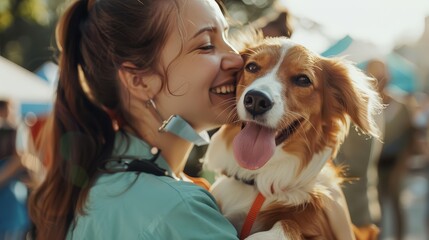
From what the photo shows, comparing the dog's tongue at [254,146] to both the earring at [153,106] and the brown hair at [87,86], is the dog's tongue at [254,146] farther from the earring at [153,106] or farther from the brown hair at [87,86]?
the brown hair at [87,86]

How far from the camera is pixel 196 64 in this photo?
2.04 meters

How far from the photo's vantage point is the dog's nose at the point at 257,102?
6.88 feet

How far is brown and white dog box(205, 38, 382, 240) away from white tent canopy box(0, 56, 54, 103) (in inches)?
195

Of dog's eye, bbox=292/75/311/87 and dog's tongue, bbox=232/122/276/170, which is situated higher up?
dog's eye, bbox=292/75/311/87

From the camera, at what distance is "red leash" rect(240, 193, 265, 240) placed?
2.13 meters

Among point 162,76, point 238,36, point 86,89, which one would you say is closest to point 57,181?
point 86,89

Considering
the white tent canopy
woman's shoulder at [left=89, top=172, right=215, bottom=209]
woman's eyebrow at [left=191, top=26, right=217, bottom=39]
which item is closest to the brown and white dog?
woman's eyebrow at [left=191, top=26, right=217, bottom=39]

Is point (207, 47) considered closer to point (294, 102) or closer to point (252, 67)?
point (252, 67)

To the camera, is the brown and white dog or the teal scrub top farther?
the brown and white dog

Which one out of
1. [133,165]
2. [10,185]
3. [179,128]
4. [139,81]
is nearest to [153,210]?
[133,165]

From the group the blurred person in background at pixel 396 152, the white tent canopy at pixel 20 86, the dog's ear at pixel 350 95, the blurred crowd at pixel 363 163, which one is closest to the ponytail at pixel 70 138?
the dog's ear at pixel 350 95

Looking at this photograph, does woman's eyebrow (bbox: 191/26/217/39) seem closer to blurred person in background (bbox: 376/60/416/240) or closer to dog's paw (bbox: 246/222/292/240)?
dog's paw (bbox: 246/222/292/240)

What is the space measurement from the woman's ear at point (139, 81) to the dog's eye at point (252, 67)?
400mm

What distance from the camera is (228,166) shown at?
242 cm
